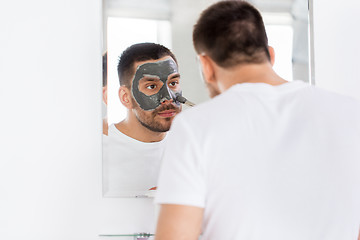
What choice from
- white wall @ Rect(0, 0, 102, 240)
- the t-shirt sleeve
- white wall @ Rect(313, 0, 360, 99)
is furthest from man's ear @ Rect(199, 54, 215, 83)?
white wall @ Rect(313, 0, 360, 99)

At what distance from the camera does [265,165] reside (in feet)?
2.36

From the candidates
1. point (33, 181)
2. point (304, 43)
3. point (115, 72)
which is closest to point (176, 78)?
point (115, 72)

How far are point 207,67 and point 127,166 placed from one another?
0.76m

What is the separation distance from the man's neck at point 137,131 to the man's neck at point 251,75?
74cm

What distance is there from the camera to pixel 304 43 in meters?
1.61

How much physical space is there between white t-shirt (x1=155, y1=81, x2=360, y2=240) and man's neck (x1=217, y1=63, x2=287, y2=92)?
43 mm

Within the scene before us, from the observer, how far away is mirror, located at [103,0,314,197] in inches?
59.7

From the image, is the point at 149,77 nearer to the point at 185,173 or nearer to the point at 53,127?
the point at 53,127

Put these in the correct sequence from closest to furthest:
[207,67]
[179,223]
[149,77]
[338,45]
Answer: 1. [179,223]
2. [207,67]
3. [149,77]
4. [338,45]

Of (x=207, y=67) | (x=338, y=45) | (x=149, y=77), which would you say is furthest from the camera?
(x=338, y=45)

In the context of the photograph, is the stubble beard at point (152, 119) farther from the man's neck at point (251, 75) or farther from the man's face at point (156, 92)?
the man's neck at point (251, 75)

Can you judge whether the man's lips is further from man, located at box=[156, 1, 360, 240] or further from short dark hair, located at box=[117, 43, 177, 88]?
man, located at box=[156, 1, 360, 240]

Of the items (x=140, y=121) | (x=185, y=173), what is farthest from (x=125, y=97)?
(x=185, y=173)

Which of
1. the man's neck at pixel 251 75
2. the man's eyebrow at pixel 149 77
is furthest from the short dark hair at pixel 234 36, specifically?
the man's eyebrow at pixel 149 77
